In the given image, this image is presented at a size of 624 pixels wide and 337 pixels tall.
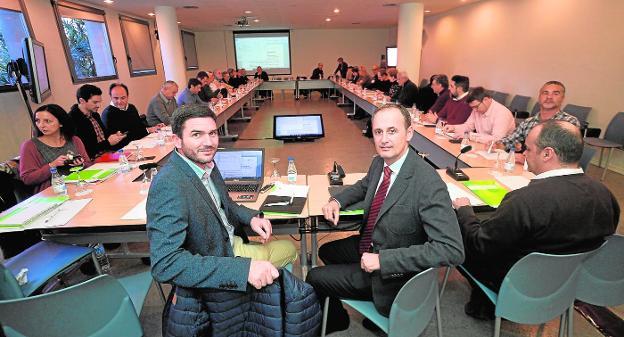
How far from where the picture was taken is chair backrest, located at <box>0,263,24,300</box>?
4.43ft

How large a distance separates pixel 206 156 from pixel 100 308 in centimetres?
70

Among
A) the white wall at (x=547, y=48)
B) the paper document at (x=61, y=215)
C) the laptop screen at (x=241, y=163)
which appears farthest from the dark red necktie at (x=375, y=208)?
the white wall at (x=547, y=48)

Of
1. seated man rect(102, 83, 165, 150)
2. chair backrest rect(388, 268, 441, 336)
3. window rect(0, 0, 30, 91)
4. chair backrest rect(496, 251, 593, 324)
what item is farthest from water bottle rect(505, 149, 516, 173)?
window rect(0, 0, 30, 91)

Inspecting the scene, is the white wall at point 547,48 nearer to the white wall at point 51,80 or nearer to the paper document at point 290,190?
the paper document at point 290,190

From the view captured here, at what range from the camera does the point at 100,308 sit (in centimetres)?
121

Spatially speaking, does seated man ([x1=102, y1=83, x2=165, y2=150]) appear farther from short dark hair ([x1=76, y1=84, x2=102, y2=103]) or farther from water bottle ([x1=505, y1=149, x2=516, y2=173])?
water bottle ([x1=505, y1=149, x2=516, y2=173])

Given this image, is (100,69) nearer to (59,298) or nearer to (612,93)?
(59,298)

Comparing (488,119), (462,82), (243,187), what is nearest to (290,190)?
(243,187)

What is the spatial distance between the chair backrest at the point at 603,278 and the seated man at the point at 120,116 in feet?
14.1

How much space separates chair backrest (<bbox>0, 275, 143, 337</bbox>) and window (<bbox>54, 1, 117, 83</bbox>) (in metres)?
6.58

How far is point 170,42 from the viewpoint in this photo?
7.19m

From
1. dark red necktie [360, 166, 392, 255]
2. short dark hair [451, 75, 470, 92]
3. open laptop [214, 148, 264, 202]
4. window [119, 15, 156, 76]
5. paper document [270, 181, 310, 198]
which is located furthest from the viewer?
window [119, 15, 156, 76]

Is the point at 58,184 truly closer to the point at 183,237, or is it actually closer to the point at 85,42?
the point at 183,237

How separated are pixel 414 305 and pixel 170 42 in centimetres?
763
